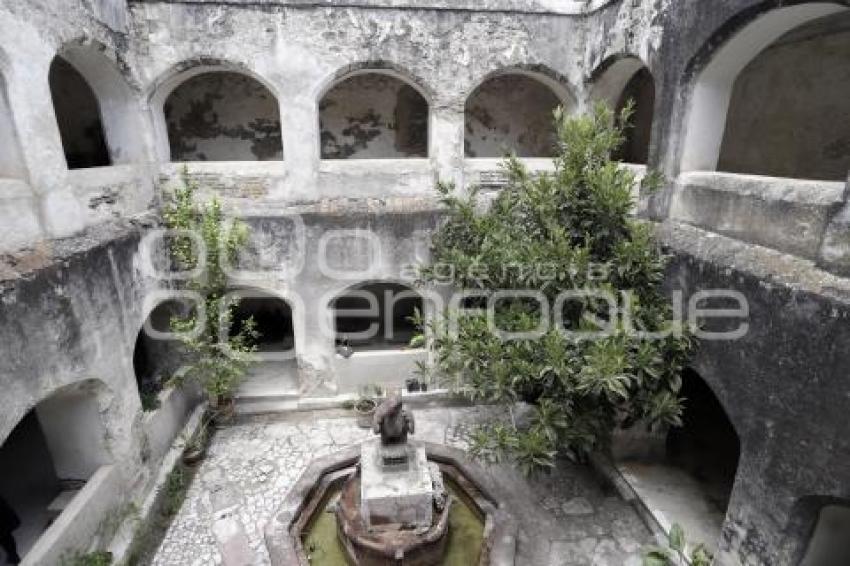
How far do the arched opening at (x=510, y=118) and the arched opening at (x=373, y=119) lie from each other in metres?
1.28

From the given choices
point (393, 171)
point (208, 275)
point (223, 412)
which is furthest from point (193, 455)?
point (393, 171)

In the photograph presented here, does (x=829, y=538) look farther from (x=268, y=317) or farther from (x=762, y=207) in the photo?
(x=268, y=317)

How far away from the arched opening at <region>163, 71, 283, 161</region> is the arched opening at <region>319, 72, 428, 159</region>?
4.29 ft

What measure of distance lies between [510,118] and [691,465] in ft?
28.1

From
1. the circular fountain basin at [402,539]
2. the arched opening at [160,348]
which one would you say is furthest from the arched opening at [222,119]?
the circular fountain basin at [402,539]

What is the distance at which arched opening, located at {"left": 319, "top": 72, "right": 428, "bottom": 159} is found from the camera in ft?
36.9

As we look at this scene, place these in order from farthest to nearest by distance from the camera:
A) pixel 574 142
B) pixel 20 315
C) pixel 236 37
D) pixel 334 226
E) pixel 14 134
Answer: pixel 334 226 < pixel 236 37 < pixel 574 142 < pixel 14 134 < pixel 20 315

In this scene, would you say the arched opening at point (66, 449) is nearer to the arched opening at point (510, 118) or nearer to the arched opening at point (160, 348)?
the arched opening at point (160, 348)

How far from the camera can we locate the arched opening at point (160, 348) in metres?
8.09

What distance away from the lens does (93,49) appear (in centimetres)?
642

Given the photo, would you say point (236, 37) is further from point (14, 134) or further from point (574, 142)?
point (574, 142)

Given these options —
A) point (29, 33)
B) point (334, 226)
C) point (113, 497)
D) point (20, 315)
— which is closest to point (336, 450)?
point (113, 497)

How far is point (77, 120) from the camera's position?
9711mm

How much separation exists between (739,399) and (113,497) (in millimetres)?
7592
